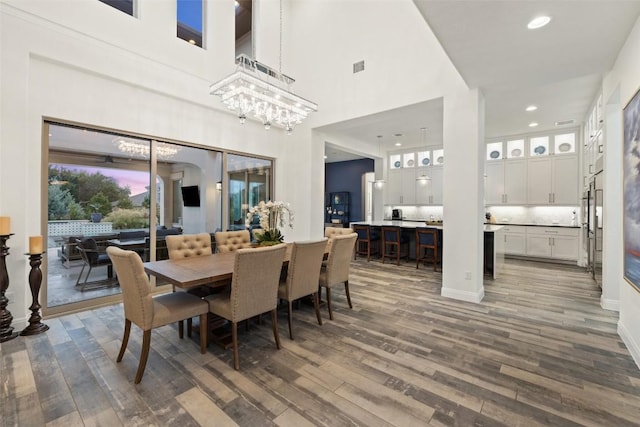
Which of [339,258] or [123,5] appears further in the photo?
[123,5]

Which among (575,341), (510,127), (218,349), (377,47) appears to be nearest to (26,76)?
(218,349)

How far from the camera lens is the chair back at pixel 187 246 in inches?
133

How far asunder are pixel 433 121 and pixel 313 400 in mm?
5738

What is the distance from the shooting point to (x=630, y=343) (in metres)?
Answer: 2.58

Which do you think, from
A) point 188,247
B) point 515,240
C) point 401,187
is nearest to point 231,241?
Answer: point 188,247

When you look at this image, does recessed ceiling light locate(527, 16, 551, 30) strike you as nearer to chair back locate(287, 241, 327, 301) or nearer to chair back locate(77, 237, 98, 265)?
chair back locate(287, 241, 327, 301)

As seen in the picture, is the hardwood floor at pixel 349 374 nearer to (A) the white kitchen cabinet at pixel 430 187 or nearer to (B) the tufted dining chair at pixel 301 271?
(B) the tufted dining chair at pixel 301 271

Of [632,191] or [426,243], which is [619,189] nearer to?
[632,191]

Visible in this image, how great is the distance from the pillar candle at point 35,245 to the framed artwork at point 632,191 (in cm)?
566

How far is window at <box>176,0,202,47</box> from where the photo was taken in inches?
177

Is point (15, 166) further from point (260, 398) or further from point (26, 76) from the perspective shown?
point (260, 398)

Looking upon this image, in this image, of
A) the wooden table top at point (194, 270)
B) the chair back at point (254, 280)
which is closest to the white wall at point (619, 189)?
the chair back at point (254, 280)

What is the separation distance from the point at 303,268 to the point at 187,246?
1614mm

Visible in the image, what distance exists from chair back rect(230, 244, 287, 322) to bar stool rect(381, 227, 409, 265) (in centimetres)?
419
